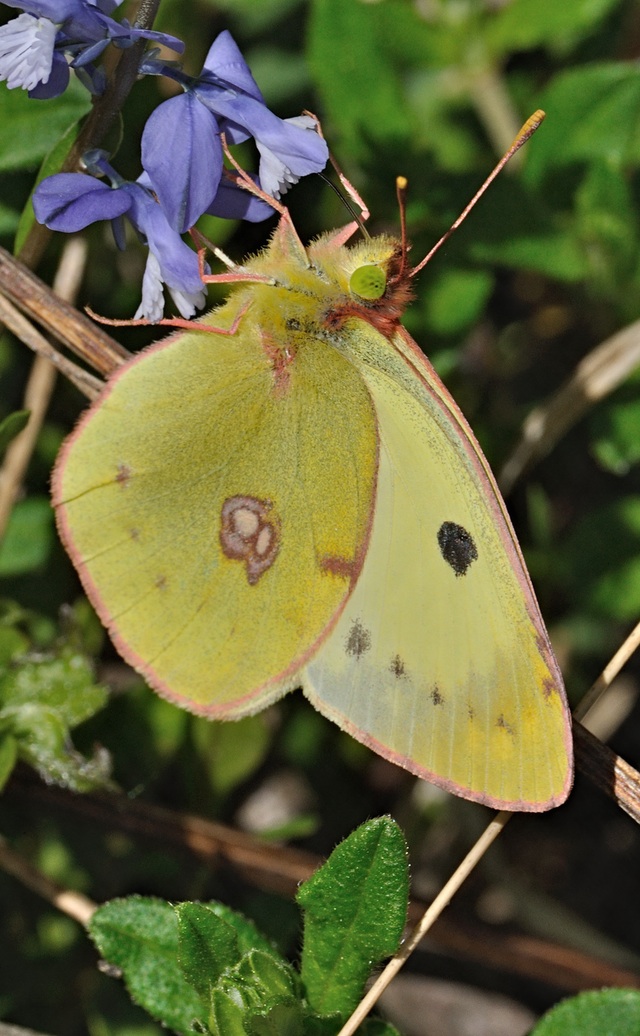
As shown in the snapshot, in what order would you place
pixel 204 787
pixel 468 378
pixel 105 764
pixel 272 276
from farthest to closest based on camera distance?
pixel 468 378 → pixel 204 787 → pixel 105 764 → pixel 272 276

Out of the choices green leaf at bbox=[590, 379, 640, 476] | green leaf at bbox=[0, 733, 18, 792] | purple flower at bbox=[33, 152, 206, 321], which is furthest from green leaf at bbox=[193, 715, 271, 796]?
purple flower at bbox=[33, 152, 206, 321]

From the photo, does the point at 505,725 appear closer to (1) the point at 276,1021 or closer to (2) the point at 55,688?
(1) the point at 276,1021

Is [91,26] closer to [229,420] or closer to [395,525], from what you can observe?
[229,420]

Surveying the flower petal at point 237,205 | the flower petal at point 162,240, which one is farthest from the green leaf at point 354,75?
the flower petal at point 162,240

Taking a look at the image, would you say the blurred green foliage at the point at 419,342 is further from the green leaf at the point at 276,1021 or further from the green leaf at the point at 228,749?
the green leaf at the point at 276,1021

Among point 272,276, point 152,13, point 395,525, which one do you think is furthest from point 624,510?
point 152,13

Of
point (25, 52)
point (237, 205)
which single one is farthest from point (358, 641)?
point (25, 52)
